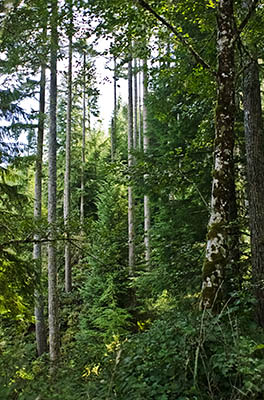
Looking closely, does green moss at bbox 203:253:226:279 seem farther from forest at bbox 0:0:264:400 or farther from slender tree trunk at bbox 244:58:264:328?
slender tree trunk at bbox 244:58:264:328

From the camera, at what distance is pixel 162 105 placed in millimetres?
6957

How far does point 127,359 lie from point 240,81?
203 inches

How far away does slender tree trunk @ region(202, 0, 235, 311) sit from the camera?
11.8ft

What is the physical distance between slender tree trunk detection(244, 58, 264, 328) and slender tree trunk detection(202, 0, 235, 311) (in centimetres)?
92

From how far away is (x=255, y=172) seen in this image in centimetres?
504

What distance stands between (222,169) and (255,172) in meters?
1.41

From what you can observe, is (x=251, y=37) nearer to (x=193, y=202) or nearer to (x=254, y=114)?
(x=254, y=114)

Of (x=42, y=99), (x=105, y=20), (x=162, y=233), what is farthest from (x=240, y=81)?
(x=42, y=99)

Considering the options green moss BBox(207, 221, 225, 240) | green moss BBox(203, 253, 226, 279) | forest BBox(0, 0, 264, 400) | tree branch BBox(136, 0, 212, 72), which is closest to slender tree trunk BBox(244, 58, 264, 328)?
forest BBox(0, 0, 264, 400)

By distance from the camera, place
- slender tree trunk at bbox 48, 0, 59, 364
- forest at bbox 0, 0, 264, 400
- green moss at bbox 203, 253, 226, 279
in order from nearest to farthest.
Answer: forest at bbox 0, 0, 264, 400 → green moss at bbox 203, 253, 226, 279 → slender tree trunk at bbox 48, 0, 59, 364

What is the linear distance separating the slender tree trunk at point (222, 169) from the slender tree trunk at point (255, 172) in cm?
92

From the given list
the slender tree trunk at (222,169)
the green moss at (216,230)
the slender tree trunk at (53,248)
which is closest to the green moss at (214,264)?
the slender tree trunk at (222,169)

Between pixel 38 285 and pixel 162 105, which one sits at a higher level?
pixel 162 105

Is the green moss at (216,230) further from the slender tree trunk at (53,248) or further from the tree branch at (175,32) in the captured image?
the slender tree trunk at (53,248)
